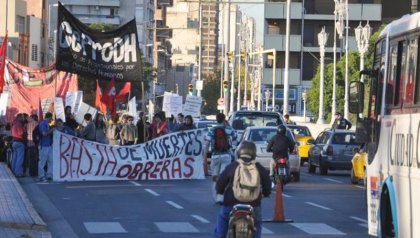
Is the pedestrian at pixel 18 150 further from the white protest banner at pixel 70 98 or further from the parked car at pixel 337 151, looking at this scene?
the white protest banner at pixel 70 98

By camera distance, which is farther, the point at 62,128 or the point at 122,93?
the point at 122,93

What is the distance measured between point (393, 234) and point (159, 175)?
19.5 meters

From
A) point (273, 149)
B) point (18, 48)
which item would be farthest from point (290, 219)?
point (18, 48)

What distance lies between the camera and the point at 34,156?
111 ft

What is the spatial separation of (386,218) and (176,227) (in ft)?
17.9

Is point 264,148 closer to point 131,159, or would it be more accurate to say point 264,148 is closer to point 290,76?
point 131,159

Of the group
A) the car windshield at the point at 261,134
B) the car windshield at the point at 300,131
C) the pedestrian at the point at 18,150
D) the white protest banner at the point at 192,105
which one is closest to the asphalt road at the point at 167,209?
the pedestrian at the point at 18,150

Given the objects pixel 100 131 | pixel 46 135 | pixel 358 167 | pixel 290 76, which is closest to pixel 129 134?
pixel 100 131

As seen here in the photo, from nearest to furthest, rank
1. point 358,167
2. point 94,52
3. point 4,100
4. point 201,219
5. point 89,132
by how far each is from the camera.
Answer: point 201,219
point 358,167
point 89,132
point 94,52
point 4,100

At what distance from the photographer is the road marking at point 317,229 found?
18.9 m

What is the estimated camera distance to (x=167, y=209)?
23000 mm

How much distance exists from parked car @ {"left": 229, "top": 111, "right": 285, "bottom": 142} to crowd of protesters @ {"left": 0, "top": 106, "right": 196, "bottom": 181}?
284 cm

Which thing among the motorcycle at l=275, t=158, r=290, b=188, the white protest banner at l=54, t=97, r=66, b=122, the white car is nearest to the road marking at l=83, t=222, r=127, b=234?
the motorcycle at l=275, t=158, r=290, b=188

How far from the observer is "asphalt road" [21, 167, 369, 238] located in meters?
19.1
